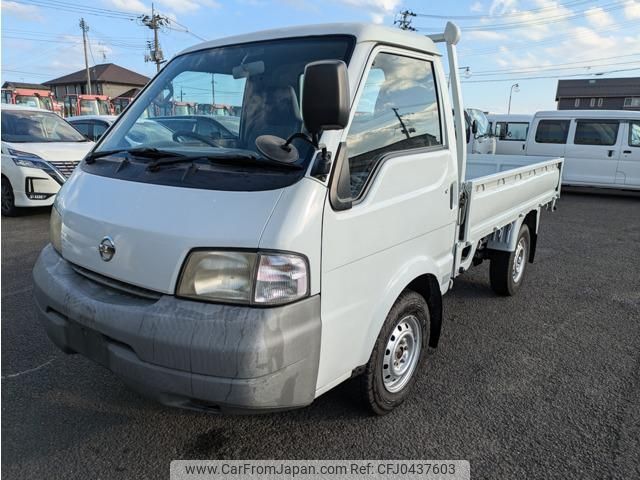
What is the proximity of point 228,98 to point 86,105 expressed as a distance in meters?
26.5

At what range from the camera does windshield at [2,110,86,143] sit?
8398 millimetres

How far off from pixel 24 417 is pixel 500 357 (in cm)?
313

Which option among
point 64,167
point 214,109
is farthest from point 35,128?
point 214,109

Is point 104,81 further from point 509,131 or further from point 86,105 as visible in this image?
point 509,131

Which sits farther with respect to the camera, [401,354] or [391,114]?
[401,354]

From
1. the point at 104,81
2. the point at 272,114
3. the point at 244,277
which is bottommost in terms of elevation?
the point at 244,277

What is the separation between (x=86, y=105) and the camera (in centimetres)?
2547

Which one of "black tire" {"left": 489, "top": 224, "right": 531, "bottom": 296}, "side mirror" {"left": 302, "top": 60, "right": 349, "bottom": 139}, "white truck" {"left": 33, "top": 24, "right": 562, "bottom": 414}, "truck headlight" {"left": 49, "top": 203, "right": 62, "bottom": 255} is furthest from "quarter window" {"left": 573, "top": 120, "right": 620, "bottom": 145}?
"truck headlight" {"left": 49, "top": 203, "right": 62, "bottom": 255}

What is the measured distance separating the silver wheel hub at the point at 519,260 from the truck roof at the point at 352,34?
98.4 inches

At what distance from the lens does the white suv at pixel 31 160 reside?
25.5 feet

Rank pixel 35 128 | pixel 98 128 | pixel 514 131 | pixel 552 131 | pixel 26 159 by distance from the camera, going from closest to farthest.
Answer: pixel 26 159, pixel 35 128, pixel 98 128, pixel 552 131, pixel 514 131

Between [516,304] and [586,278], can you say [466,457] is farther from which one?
[586,278]

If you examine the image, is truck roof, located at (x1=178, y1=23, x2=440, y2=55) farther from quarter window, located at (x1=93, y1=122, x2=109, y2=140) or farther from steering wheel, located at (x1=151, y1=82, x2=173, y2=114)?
quarter window, located at (x1=93, y1=122, x2=109, y2=140)

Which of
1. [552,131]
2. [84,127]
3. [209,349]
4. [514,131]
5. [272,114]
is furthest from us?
[514,131]
